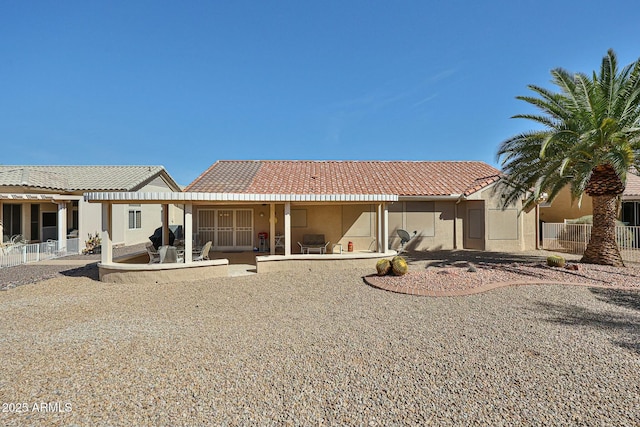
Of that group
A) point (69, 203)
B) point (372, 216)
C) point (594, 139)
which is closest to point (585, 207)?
point (594, 139)

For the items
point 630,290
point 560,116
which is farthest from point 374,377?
point 560,116

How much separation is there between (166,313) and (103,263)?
5189 mm

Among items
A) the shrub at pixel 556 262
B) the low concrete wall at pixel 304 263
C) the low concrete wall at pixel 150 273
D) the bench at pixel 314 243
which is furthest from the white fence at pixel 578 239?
the low concrete wall at pixel 150 273

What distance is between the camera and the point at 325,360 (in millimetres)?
4941

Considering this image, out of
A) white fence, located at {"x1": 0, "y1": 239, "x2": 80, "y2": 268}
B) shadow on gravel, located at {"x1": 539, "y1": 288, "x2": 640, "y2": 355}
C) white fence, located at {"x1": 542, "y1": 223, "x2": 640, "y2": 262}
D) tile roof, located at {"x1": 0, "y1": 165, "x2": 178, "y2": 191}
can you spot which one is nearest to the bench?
shadow on gravel, located at {"x1": 539, "y1": 288, "x2": 640, "y2": 355}

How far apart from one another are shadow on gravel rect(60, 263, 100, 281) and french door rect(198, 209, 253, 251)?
5178mm

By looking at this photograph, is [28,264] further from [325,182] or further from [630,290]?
[630,290]

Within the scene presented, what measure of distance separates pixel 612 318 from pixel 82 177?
96.0 ft

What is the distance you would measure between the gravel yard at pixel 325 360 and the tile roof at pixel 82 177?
13078mm

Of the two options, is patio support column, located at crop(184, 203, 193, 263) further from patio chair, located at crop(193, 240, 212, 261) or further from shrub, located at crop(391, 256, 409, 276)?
shrub, located at crop(391, 256, 409, 276)

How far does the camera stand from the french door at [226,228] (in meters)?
17.2

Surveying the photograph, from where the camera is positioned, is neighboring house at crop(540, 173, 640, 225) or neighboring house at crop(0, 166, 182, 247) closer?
neighboring house at crop(0, 166, 182, 247)

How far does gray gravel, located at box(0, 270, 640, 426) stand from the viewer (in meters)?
3.71

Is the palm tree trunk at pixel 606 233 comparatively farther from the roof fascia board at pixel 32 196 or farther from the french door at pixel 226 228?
the roof fascia board at pixel 32 196
